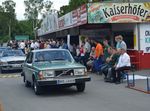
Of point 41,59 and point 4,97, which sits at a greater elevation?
point 41,59

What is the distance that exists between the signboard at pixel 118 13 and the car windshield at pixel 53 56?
8365 mm

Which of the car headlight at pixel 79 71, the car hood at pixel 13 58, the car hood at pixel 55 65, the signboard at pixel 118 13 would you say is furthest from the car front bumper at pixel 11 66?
the car headlight at pixel 79 71

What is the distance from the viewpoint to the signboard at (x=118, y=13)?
2462cm

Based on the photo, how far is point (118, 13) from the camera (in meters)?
24.7

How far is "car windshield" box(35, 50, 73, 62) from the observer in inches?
644

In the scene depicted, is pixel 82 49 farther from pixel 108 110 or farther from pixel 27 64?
pixel 108 110

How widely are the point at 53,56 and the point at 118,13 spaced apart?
9.07 m

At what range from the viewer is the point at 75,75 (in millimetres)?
15016

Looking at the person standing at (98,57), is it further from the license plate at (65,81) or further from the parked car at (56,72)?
the license plate at (65,81)

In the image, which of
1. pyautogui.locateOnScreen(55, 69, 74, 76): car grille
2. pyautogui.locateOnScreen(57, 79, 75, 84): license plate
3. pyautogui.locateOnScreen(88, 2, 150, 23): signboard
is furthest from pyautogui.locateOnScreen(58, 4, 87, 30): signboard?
pyautogui.locateOnScreen(57, 79, 75, 84): license plate

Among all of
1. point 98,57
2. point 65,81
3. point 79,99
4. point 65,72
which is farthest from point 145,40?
point 79,99

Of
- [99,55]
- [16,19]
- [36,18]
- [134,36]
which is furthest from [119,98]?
[16,19]

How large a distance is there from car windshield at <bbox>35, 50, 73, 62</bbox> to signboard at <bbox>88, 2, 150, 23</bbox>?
8365mm

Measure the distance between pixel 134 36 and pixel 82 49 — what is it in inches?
125
